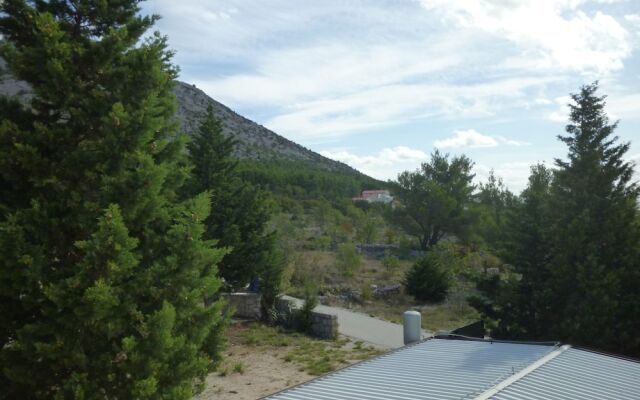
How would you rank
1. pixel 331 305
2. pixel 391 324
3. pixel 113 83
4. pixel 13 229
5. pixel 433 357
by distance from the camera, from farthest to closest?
1. pixel 331 305
2. pixel 391 324
3. pixel 433 357
4. pixel 113 83
5. pixel 13 229

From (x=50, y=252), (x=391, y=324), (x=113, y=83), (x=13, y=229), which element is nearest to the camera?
(x=13, y=229)

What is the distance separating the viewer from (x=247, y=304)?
16.8 meters

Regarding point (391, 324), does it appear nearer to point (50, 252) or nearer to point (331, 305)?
point (331, 305)

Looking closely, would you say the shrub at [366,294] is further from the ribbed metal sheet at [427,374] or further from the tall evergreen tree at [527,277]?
the ribbed metal sheet at [427,374]

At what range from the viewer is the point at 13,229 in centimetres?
546

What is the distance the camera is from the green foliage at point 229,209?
50.3ft

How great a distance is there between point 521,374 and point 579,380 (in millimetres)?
691

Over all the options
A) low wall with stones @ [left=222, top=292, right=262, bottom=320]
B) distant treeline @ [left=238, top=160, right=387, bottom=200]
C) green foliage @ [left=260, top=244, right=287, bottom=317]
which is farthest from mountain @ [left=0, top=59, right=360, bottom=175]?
green foliage @ [left=260, top=244, right=287, bottom=317]

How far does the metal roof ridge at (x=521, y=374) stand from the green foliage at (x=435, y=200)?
25901 millimetres

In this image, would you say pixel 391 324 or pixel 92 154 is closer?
pixel 92 154

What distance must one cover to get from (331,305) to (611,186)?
10.4m

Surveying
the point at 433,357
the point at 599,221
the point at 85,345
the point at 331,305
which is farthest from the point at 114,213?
the point at 331,305

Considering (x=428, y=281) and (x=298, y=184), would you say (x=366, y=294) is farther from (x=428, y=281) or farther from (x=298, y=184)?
(x=298, y=184)

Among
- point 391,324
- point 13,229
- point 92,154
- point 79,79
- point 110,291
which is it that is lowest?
point 391,324
